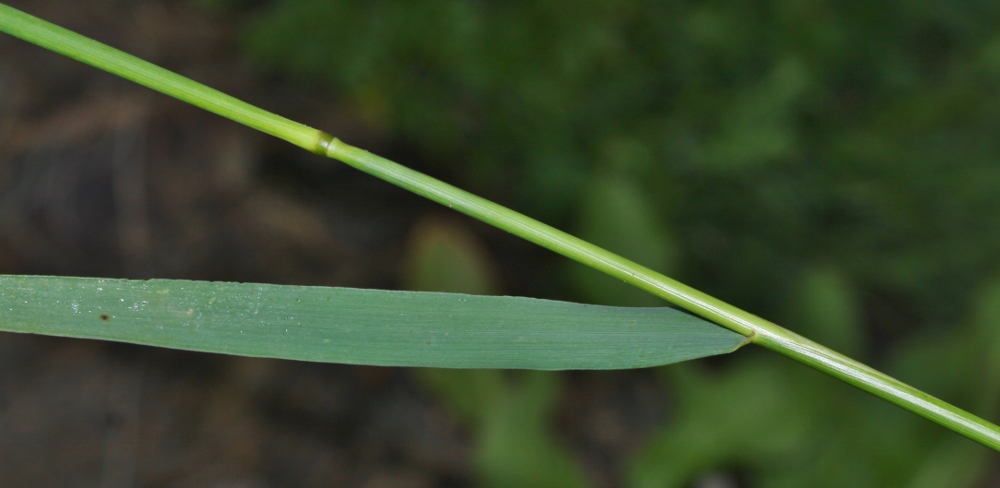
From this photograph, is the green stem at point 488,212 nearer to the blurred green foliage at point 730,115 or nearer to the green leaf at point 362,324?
the green leaf at point 362,324

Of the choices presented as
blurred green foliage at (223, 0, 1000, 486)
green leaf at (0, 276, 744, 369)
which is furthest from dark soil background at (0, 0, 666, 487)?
green leaf at (0, 276, 744, 369)

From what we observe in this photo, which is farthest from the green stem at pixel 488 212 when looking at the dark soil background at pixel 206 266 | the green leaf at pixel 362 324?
the dark soil background at pixel 206 266

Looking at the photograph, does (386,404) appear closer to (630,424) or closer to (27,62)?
(630,424)

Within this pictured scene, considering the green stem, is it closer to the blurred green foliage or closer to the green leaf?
the green leaf

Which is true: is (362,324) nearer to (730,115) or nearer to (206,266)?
(730,115)

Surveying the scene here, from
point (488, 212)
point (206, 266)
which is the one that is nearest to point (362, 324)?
point (488, 212)
